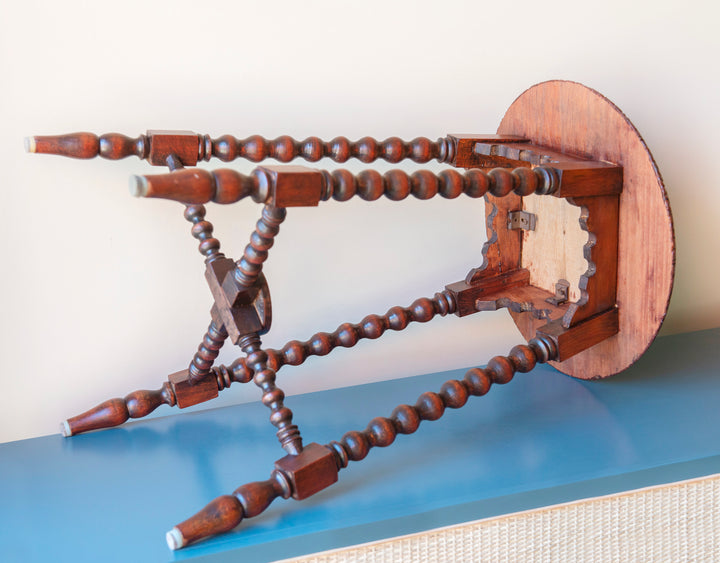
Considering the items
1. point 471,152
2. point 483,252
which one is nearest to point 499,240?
point 483,252

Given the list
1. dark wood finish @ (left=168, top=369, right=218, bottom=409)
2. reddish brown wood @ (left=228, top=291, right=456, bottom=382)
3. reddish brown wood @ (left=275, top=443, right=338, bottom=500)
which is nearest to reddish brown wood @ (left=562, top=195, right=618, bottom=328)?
reddish brown wood @ (left=228, top=291, right=456, bottom=382)

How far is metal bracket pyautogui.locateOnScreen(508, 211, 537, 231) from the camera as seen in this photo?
44.3 inches

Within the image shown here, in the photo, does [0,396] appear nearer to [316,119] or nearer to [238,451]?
[238,451]

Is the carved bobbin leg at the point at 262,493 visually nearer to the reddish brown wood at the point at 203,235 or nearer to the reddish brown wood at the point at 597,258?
the reddish brown wood at the point at 203,235

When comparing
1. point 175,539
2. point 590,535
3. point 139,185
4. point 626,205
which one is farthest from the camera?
point 626,205

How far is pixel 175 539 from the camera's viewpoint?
0.72 meters

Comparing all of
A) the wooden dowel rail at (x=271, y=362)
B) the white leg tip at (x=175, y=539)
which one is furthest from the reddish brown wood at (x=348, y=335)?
the white leg tip at (x=175, y=539)

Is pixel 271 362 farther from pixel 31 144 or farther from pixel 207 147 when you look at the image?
pixel 31 144

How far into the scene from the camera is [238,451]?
940 mm

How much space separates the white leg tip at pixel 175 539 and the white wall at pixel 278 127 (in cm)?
41

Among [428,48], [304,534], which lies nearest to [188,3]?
[428,48]

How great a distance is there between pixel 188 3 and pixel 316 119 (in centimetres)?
25

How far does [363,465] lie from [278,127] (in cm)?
53

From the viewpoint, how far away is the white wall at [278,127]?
3.19 feet
